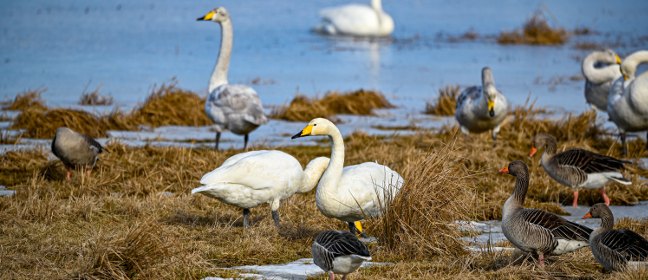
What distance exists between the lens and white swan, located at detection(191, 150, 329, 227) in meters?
7.70

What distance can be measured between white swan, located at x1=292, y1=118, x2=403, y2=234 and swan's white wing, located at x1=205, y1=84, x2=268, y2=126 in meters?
4.18

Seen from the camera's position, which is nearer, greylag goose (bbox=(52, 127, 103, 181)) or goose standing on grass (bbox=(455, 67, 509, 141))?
greylag goose (bbox=(52, 127, 103, 181))

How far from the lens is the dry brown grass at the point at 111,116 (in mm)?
12734

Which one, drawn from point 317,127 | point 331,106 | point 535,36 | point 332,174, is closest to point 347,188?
point 332,174

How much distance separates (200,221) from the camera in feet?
27.0

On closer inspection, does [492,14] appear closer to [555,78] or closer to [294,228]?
[555,78]

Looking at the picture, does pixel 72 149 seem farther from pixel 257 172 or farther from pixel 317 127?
pixel 317 127

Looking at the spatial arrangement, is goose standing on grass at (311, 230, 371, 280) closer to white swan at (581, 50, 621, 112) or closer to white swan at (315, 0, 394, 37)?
white swan at (581, 50, 621, 112)

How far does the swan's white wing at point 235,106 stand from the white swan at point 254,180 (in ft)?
12.8

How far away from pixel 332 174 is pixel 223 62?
611cm

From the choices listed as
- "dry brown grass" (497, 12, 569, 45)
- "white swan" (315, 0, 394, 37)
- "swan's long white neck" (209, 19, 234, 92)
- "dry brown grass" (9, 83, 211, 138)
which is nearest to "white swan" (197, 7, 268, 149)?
"swan's long white neck" (209, 19, 234, 92)

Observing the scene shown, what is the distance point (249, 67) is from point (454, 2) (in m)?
24.7

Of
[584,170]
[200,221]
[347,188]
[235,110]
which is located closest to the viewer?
[347,188]

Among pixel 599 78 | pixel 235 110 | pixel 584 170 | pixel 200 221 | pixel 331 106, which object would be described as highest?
pixel 599 78
